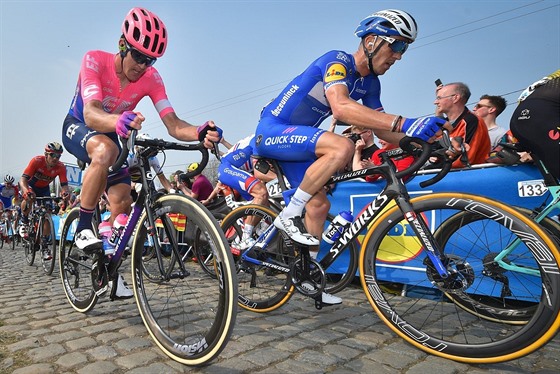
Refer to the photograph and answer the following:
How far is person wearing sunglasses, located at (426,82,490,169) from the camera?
14.7 ft


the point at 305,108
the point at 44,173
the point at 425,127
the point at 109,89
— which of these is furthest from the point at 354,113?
the point at 44,173

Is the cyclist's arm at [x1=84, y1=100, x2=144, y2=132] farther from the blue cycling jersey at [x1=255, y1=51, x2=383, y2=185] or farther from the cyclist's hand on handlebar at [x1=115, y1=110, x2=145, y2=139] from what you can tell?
the blue cycling jersey at [x1=255, y1=51, x2=383, y2=185]

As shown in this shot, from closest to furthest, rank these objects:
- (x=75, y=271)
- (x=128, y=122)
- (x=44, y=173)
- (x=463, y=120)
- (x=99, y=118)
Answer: (x=128, y=122) → (x=99, y=118) → (x=75, y=271) → (x=463, y=120) → (x=44, y=173)

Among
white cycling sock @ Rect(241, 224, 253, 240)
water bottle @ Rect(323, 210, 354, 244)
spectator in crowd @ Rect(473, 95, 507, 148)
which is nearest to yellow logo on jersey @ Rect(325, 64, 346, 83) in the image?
water bottle @ Rect(323, 210, 354, 244)

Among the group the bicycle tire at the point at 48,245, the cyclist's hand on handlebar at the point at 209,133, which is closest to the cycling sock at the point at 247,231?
the cyclist's hand on handlebar at the point at 209,133

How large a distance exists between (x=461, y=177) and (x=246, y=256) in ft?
8.07

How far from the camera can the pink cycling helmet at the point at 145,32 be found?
310 centimetres

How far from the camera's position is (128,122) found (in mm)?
2502

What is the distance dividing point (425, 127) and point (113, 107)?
293 centimetres

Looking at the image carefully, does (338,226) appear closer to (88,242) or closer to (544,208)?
(544,208)

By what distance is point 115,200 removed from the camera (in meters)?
3.71

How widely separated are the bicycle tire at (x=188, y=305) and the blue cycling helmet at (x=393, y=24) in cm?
202

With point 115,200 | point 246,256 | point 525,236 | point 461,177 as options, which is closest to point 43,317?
point 115,200

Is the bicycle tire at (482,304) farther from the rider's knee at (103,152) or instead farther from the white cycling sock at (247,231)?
the rider's knee at (103,152)
